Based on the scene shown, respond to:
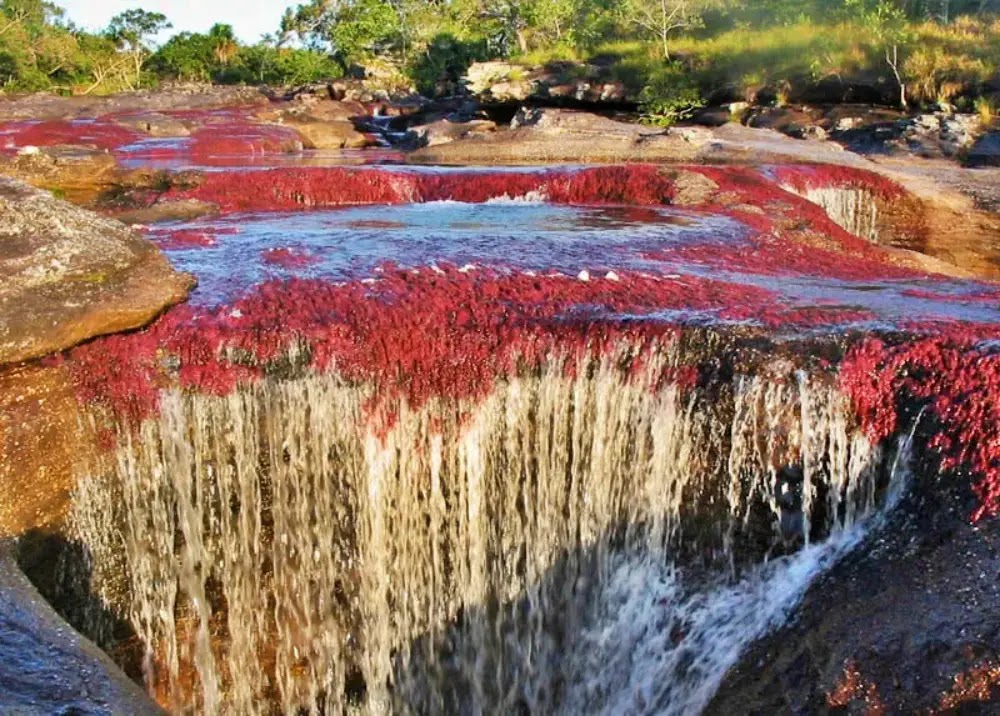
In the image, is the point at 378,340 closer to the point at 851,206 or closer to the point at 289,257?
the point at 289,257

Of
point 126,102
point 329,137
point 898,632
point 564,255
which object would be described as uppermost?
point 126,102

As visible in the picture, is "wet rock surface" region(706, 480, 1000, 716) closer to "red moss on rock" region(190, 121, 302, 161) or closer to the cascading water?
the cascading water

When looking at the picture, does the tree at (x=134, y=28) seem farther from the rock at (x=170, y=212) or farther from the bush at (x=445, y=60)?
the rock at (x=170, y=212)

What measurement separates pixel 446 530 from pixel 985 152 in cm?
2212

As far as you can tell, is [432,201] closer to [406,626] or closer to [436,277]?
[436,277]

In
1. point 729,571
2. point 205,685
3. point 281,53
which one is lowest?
point 205,685

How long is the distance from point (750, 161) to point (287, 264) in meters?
14.9

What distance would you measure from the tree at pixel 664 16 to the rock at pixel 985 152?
16906 mm

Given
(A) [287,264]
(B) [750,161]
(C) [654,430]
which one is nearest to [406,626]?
(C) [654,430]

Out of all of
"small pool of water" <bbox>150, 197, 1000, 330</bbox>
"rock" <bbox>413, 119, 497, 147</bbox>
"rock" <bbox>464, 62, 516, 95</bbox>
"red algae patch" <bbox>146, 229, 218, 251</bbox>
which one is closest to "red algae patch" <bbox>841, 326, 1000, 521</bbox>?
"small pool of water" <bbox>150, 197, 1000, 330</bbox>

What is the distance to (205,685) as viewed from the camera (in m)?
6.97

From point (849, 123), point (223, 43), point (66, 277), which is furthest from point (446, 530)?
point (223, 43)

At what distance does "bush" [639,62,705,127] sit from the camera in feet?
113

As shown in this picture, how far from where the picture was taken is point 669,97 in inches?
1395
